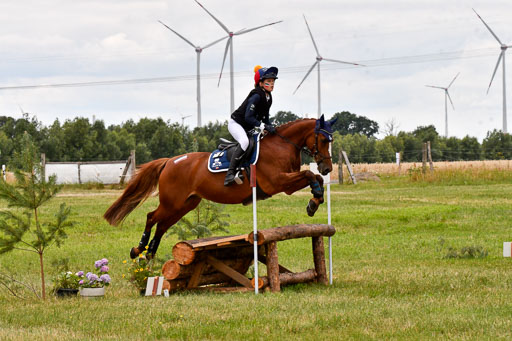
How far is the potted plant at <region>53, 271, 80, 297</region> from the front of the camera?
10203mm

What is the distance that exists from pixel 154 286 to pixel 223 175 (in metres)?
1.85

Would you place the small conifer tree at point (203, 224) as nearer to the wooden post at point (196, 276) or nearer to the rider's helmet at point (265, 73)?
the wooden post at point (196, 276)

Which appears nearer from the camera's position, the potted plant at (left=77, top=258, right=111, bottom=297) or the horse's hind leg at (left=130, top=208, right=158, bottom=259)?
the potted plant at (left=77, top=258, right=111, bottom=297)

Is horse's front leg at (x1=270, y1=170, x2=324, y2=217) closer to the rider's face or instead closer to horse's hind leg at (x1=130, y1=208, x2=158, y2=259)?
the rider's face

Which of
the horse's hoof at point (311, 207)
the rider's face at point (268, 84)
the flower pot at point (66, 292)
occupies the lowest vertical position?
the flower pot at point (66, 292)

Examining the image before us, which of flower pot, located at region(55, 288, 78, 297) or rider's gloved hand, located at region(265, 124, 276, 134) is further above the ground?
rider's gloved hand, located at region(265, 124, 276, 134)

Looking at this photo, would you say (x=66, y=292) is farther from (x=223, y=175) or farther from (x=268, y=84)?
(x=268, y=84)

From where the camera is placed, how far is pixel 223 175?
1070 centimetres

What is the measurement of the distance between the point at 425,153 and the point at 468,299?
29424 mm

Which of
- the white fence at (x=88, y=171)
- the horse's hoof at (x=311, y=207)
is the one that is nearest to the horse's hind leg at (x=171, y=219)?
the horse's hoof at (x=311, y=207)

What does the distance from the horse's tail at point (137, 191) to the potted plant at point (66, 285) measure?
5.36ft

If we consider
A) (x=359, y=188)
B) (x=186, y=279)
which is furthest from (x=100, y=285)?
(x=359, y=188)

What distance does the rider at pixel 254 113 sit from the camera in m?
10.2

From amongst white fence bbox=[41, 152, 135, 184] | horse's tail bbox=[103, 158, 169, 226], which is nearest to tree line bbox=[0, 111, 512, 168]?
white fence bbox=[41, 152, 135, 184]
